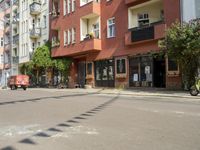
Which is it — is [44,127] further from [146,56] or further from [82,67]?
[82,67]

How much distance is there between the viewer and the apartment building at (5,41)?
64812 mm

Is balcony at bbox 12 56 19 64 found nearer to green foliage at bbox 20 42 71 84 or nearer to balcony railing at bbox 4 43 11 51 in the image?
balcony railing at bbox 4 43 11 51

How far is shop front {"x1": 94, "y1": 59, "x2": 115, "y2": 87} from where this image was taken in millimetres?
34531

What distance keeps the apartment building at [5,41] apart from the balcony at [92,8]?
30.9 m

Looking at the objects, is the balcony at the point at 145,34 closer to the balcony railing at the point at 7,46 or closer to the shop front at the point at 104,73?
the shop front at the point at 104,73

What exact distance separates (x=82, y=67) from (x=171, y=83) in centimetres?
1422

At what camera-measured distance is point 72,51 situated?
126 ft

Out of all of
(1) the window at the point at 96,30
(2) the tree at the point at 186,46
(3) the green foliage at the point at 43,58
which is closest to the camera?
(2) the tree at the point at 186,46

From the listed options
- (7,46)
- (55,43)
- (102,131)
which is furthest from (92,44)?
A: (7,46)

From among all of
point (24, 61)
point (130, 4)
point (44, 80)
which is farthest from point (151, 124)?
point (24, 61)

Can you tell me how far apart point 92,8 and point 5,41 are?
35731 mm

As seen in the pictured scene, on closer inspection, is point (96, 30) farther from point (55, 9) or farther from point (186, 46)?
point (186, 46)

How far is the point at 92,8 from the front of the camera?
116 ft

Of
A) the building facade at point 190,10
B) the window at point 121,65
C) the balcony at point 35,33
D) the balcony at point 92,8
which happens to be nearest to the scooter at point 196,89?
the building facade at point 190,10
